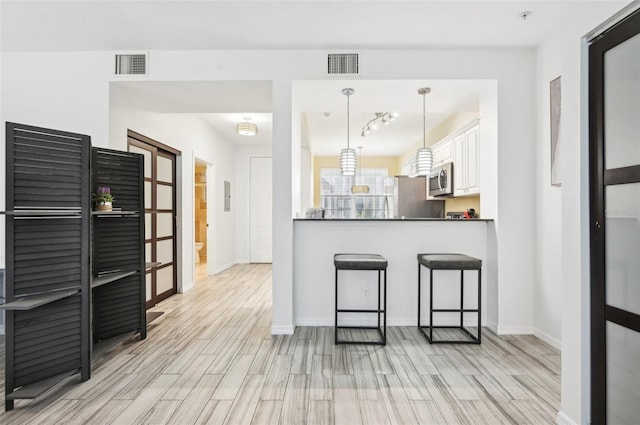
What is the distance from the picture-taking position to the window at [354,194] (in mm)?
8914

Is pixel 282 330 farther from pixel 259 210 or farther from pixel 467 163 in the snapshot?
pixel 259 210

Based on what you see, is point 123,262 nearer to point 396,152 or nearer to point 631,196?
point 631,196

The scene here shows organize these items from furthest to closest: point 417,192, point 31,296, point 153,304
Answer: point 417,192 < point 153,304 < point 31,296

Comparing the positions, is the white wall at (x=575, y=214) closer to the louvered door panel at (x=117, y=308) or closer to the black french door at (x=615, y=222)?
the black french door at (x=615, y=222)

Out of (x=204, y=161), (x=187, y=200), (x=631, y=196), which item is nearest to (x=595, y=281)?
(x=631, y=196)

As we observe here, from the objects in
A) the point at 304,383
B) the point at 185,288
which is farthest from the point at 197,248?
the point at 304,383

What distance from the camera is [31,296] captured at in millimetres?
2020

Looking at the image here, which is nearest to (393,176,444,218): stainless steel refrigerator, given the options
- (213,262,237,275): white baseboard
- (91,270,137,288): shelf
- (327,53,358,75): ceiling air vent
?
(327,53,358,75): ceiling air vent

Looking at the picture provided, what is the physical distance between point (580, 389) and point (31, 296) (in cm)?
309

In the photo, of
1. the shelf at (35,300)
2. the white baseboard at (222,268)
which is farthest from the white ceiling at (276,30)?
the white baseboard at (222,268)

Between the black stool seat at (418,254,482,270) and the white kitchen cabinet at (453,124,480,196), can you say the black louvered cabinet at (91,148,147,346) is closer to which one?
the black stool seat at (418,254,482,270)

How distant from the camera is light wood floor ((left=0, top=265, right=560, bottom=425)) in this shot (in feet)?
6.12

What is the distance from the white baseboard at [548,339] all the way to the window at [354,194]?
590 centimetres

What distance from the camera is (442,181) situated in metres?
4.70
